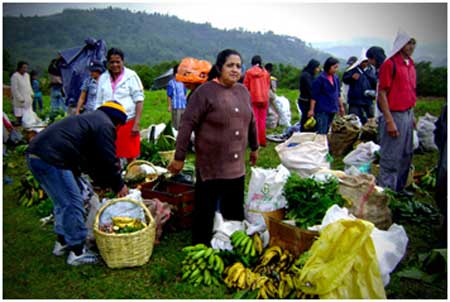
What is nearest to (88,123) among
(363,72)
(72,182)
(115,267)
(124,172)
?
(72,182)

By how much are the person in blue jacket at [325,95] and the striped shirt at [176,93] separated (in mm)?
2587

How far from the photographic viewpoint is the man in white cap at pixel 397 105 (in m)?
4.60

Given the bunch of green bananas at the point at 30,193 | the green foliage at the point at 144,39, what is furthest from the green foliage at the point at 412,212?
the green foliage at the point at 144,39

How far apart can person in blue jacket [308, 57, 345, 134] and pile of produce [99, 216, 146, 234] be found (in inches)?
164

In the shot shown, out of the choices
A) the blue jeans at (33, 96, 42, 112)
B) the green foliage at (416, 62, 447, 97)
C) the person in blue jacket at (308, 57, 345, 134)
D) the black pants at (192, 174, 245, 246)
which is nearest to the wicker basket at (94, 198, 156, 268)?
the black pants at (192, 174, 245, 246)

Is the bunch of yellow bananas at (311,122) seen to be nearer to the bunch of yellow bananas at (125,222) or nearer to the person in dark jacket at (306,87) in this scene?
the person in dark jacket at (306,87)

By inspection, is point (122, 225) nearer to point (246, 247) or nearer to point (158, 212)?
point (158, 212)

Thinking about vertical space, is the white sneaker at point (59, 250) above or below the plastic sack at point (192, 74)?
below

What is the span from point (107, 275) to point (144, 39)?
86.1 metres

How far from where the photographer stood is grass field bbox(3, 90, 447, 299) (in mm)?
3260

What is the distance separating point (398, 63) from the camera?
460 centimetres

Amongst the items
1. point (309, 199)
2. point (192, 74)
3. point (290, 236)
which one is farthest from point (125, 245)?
point (192, 74)

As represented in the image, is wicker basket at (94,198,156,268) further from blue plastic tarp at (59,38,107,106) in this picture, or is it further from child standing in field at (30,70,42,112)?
child standing in field at (30,70,42,112)

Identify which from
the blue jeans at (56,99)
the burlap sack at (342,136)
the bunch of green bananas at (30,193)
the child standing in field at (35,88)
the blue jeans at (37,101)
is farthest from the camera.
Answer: the blue jeans at (37,101)
